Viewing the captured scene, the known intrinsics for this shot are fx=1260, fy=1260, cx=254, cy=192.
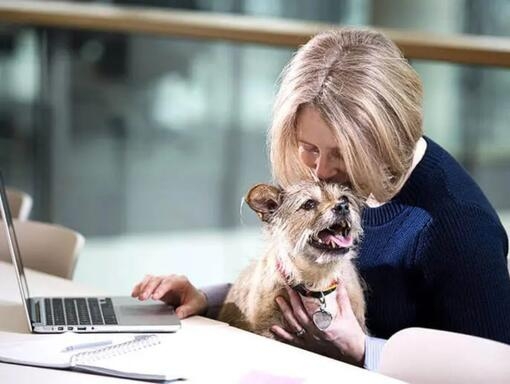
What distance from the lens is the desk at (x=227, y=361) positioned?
→ 247 centimetres

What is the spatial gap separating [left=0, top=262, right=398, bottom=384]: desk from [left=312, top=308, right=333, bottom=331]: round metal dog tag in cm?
14

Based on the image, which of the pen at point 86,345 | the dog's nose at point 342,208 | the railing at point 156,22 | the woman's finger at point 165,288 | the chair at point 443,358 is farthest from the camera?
the railing at point 156,22

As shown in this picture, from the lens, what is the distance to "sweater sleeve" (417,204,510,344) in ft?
9.27

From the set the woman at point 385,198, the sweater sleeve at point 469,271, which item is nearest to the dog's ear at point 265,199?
the woman at point 385,198

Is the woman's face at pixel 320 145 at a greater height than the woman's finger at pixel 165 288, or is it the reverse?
the woman's face at pixel 320 145

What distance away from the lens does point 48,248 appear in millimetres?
3809

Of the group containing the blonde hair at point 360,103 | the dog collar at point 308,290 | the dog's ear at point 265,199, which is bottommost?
the dog collar at point 308,290

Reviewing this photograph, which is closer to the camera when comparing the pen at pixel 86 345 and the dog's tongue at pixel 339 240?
the pen at pixel 86 345

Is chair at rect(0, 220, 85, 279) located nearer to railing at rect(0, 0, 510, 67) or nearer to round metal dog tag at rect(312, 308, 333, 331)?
round metal dog tag at rect(312, 308, 333, 331)

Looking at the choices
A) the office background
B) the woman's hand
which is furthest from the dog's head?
the office background

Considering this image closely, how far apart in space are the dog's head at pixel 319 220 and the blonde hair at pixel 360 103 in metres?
0.07

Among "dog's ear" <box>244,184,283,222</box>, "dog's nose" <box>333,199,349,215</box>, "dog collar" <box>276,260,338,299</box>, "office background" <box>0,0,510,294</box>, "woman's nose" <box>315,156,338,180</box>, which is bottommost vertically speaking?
"office background" <box>0,0,510,294</box>

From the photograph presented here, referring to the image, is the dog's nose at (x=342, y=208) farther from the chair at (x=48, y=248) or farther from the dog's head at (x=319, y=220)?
the chair at (x=48, y=248)

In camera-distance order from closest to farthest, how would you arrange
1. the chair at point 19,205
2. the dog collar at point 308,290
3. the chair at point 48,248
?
the dog collar at point 308,290 < the chair at point 48,248 < the chair at point 19,205
